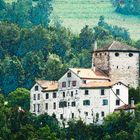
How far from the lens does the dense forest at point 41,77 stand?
408 feet

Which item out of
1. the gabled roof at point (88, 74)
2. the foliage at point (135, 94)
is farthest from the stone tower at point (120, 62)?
the foliage at point (135, 94)

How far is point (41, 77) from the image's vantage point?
165 metres

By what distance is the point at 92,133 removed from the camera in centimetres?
12506

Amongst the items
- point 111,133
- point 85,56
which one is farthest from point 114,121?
point 85,56

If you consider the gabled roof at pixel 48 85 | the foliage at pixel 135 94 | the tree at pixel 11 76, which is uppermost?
the tree at pixel 11 76

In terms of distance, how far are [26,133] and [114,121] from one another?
29.4ft

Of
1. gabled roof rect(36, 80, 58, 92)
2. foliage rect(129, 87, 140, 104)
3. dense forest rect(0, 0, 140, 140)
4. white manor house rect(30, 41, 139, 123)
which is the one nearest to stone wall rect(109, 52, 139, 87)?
white manor house rect(30, 41, 139, 123)

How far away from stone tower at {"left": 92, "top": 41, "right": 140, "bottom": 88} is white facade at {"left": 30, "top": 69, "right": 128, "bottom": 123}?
4.65 meters

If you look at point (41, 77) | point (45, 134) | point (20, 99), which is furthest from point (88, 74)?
point (41, 77)

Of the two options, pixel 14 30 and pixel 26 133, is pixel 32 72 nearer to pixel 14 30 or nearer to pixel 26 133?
pixel 14 30

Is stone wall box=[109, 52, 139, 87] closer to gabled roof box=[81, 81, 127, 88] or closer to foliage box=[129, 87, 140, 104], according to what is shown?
foliage box=[129, 87, 140, 104]

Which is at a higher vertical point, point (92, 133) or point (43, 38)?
point (43, 38)

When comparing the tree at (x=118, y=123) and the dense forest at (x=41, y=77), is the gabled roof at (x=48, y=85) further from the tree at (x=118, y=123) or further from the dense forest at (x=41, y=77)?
the tree at (x=118, y=123)

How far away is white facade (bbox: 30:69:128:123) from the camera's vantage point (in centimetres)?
12925
